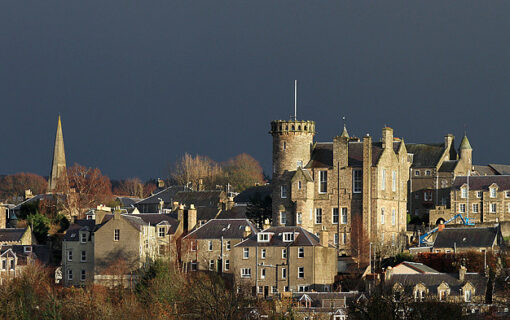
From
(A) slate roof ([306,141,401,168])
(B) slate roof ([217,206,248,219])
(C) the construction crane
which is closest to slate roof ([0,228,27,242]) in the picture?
(B) slate roof ([217,206,248,219])

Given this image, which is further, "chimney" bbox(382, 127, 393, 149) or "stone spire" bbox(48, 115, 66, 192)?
"stone spire" bbox(48, 115, 66, 192)

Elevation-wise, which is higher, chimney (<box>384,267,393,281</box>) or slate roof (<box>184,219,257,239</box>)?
slate roof (<box>184,219,257,239</box>)

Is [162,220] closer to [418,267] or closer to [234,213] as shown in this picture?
[234,213]

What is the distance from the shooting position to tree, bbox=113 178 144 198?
174875mm

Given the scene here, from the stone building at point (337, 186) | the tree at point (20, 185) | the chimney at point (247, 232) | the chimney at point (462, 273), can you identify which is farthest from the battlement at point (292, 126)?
the tree at point (20, 185)

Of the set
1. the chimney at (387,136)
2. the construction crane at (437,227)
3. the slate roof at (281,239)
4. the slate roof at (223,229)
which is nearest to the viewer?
the slate roof at (281,239)

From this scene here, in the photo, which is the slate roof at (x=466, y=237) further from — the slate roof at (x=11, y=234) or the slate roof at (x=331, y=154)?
the slate roof at (x=11, y=234)

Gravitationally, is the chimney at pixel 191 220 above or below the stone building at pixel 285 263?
above

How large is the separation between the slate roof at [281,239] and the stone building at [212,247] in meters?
2.22

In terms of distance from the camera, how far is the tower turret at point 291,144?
110812 millimetres

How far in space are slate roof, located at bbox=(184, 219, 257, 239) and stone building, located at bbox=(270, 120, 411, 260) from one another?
5374mm

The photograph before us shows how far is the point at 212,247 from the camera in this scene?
103812 mm

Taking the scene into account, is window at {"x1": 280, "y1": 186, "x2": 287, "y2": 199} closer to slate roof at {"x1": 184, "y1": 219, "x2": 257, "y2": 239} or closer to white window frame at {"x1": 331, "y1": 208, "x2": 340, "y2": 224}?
white window frame at {"x1": 331, "y1": 208, "x2": 340, "y2": 224}

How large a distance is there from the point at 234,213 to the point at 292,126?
10608 millimetres
